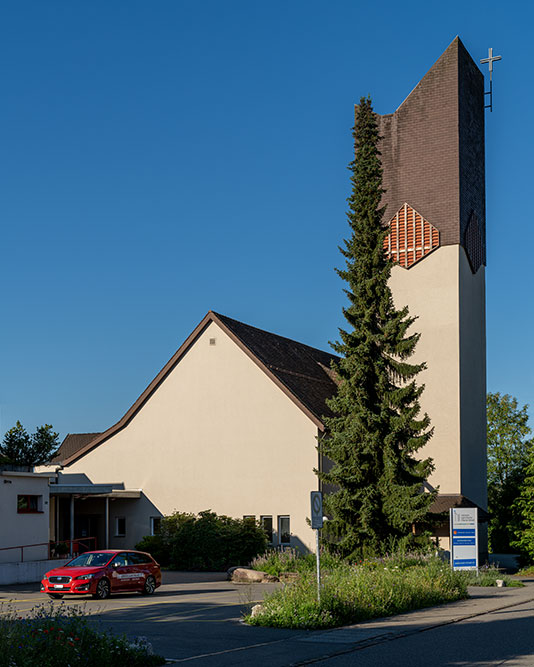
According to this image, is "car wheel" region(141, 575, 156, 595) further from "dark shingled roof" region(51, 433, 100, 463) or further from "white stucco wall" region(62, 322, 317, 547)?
"dark shingled roof" region(51, 433, 100, 463)

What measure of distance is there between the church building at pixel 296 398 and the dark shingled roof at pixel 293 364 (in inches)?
6.4

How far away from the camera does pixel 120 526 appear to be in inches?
1663

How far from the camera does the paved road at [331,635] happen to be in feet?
44.2

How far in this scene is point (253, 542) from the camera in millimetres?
37000

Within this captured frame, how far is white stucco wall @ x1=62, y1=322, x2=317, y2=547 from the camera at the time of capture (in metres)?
39.3

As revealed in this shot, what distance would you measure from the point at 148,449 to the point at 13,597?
18.1 meters

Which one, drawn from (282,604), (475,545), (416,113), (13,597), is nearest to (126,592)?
(13,597)

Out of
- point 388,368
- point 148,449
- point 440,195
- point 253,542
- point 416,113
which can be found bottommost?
point 253,542

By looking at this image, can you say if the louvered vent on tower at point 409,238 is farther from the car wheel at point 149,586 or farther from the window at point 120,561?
the window at point 120,561

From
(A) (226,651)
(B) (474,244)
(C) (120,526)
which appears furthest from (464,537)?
(B) (474,244)

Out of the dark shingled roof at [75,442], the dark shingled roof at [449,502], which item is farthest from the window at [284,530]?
the dark shingled roof at [75,442]

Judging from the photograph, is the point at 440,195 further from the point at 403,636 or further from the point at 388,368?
the point at 403,636

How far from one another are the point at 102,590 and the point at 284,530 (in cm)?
1574

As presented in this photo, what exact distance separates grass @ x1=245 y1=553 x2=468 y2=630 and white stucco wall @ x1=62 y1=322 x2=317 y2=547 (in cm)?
1494
